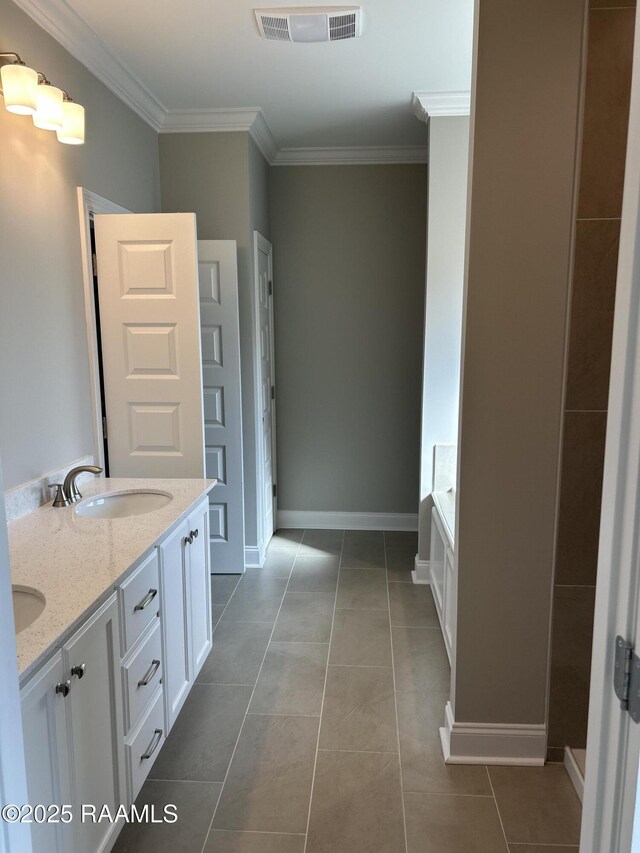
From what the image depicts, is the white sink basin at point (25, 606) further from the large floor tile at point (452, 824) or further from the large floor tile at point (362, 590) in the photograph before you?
the large floor tile at point (362, 590)

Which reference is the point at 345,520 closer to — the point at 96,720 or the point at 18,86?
the point at 96,720

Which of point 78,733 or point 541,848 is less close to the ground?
point 78,733

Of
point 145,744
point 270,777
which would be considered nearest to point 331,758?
point 270,777

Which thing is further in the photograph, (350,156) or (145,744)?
(350,156)

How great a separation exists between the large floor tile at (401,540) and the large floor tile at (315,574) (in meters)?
0.50

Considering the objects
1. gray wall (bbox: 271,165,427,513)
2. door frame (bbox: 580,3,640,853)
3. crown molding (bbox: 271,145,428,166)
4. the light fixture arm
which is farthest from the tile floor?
crown molding (bbox: 271,145,428,166)

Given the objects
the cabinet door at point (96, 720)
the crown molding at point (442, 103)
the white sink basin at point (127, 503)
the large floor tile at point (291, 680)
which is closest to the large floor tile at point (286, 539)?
the large floor tile at point (291, 680)

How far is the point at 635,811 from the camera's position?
0.86 meters

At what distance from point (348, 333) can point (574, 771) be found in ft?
10.7

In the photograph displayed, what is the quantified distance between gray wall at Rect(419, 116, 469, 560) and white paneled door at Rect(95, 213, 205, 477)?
1.39 metres

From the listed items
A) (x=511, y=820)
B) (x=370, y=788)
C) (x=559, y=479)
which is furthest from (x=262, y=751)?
(x=559, y=479)

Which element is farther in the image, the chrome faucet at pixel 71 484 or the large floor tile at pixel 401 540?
the large floor tile at pixel 401 540

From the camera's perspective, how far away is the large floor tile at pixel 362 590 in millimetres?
3559

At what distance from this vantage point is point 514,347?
82.0 inches
